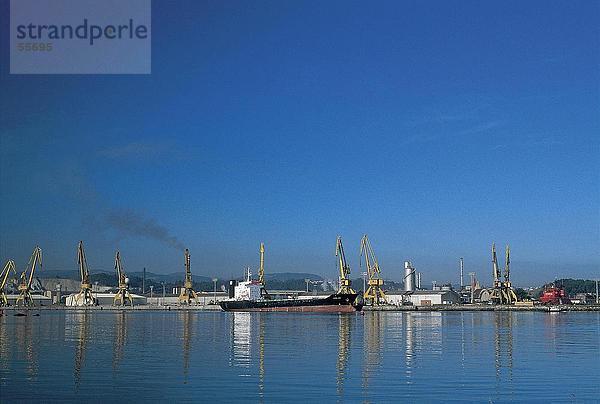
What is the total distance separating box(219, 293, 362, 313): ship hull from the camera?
117131mm

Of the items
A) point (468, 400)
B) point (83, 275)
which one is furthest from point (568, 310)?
point (468, 400)

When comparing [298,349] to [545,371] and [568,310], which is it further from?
[568,310]

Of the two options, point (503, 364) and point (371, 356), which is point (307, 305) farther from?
point (503, 364)

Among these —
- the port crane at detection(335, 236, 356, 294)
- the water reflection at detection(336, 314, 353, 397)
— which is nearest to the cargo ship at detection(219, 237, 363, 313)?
the port crane at detection(335, 236, 356, 294)

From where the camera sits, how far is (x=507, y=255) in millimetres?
156750

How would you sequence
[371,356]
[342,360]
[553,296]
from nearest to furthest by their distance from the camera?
[342,360]
[371,356]
[553,296]

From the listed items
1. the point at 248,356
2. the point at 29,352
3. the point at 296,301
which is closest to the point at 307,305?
the point at 296,301

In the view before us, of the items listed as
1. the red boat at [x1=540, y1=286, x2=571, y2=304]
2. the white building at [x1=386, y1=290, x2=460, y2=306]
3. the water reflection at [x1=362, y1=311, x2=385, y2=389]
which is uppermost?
the water reflection at [x1=362, y1=311, x2=385, y2=389]

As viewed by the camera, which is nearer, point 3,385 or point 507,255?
point 3,385

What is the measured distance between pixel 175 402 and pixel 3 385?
676 centimetres

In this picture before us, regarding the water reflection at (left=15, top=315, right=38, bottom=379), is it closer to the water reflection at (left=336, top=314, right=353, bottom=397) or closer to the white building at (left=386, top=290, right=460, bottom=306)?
the water reflection at (left=336, top=314, right=353, bottom=397)

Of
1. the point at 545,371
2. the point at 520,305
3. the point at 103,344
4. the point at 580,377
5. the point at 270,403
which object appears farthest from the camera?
the point at 520,305

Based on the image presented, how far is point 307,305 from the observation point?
12025cm

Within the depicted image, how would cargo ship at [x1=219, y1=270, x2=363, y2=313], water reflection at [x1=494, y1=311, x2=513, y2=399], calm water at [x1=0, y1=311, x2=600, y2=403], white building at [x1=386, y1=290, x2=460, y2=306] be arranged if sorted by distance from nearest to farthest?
calm water at [x1=0, y1=311, x2=600, y2=403]
water reflection at [x1=494, y1=311, x2=513, y2=399]
cargo ship at [x1=219, y1=270, x2=363, y2=313]
white building at [x1=386, y1=290, x2=460, y2=306]
